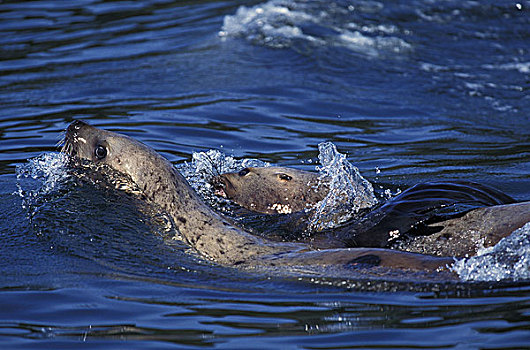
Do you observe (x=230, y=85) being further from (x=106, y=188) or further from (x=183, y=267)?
(x=183, y=267)

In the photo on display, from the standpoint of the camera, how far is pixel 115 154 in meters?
6.79

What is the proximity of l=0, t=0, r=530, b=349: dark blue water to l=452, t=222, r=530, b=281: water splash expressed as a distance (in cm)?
11

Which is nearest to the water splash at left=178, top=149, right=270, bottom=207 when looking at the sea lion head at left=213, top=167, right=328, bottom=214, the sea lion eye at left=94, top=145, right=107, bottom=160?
the sea lion head at left=213, top=167, right=328, bottom=214

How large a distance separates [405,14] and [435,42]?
1.52 metres

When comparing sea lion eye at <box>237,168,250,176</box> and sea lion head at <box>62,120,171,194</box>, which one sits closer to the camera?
sea lion head at <box>62,120,171,194</box>

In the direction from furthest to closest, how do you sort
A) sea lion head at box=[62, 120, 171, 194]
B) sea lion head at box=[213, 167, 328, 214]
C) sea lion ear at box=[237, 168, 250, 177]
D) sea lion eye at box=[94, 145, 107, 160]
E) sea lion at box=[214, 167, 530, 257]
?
sea lion ear at box=[237, 168, 250, 177], sea lion head at box=[213, 167, 328, 214], sea lion eye at box=[94, 145, 107, 160], sea lion head at box=[62, 120, 171, 194], sea lion at box=[214, 167, 530, 257]

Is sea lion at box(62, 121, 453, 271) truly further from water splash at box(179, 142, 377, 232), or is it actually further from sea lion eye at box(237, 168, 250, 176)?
sea lion eye at box(237, 168, 250, 176)

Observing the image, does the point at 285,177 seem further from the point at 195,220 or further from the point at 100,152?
the point at 100,152

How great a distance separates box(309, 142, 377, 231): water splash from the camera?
6879 mm

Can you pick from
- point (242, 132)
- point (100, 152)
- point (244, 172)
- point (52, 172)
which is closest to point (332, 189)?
point (244, 172)

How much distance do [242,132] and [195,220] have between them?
383cm

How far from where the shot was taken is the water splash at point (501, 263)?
201 inches

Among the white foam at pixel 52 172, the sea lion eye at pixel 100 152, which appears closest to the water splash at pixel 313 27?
the white foam at pixel 52 172

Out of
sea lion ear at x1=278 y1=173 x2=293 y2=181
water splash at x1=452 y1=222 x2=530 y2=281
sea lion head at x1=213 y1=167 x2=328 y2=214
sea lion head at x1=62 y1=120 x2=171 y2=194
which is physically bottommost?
sea lion head at x1=213 y1=167 x2=328 y2=214
